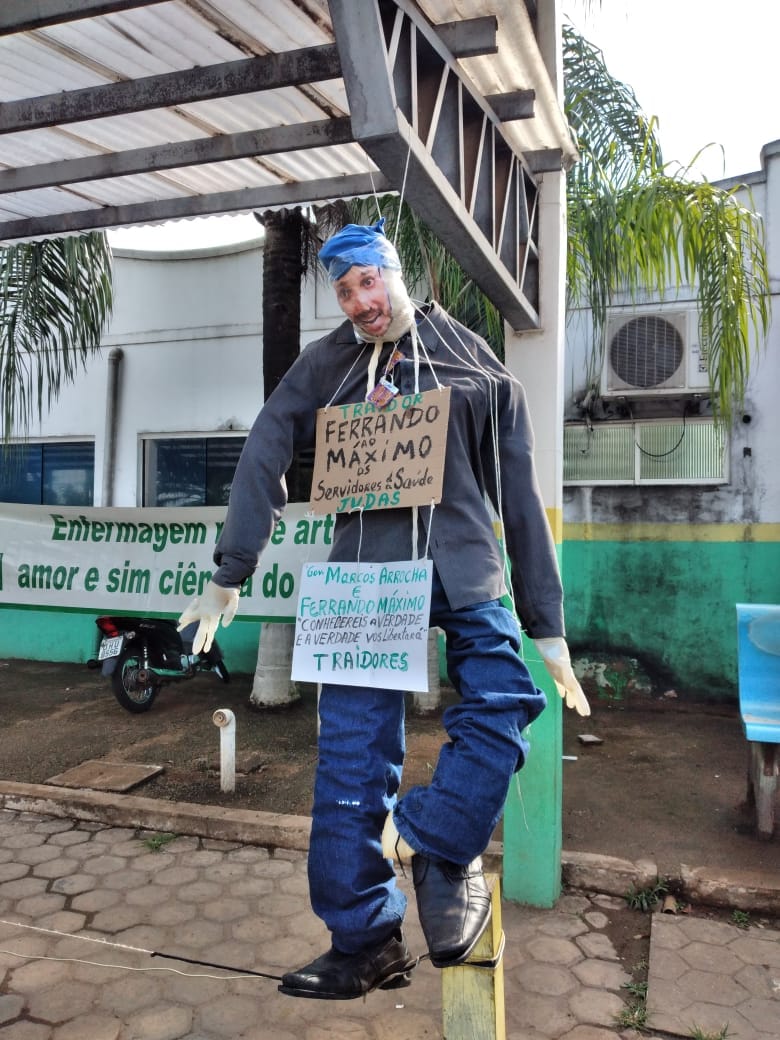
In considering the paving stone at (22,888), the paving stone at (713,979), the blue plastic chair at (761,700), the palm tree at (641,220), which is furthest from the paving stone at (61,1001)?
the palm tree at (641,220)

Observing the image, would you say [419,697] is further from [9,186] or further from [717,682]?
[9,186]

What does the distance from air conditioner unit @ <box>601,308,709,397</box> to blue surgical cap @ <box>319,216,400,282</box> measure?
5485mm

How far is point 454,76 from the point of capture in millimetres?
2697

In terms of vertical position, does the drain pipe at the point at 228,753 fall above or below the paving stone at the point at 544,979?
above

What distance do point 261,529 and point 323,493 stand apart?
0.18m

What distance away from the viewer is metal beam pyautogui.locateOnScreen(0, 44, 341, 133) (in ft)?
9.36

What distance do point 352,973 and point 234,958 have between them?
66.0 inches

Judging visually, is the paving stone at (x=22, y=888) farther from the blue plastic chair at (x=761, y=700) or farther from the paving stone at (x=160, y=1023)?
the blue plastic chair at (x=761, y=700)

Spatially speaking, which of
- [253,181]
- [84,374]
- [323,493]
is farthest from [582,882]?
[84,374]

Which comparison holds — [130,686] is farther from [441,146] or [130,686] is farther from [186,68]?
[441,146]

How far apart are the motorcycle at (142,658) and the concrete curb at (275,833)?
1.62 meters

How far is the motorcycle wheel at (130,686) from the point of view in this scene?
6703mm

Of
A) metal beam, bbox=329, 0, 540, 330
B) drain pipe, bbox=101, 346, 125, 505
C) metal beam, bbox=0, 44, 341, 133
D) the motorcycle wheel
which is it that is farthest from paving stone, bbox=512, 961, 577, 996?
drain pipe, bbox=101, 346, 125, 505

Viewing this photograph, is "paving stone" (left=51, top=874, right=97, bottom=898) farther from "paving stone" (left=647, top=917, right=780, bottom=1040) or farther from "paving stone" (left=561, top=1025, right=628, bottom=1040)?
"paving stone" (left=647, top=917, right=780, bottom=1040)
